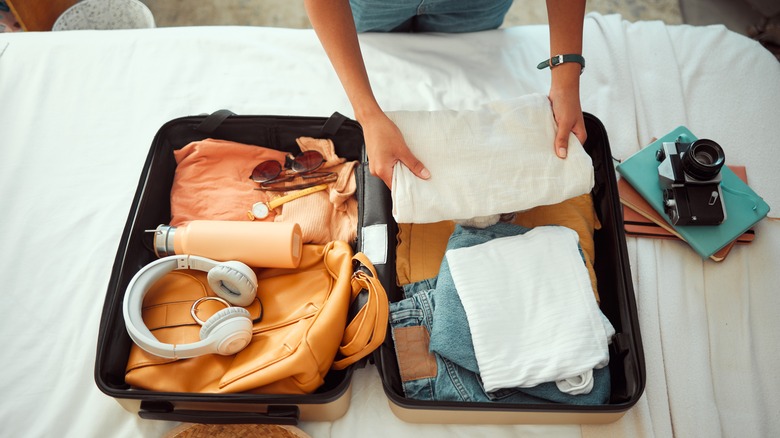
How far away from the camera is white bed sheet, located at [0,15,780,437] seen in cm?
95

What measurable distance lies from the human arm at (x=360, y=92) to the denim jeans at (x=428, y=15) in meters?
0.29

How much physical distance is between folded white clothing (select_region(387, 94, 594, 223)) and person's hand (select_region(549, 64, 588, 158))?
0.01 meters

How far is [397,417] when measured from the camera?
936 mm

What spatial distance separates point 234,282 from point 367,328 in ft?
0.78

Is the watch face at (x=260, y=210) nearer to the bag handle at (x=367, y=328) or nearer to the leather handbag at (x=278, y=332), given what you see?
→ the leather handbag at (x=278, y=332)

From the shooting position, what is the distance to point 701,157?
1.04 metres

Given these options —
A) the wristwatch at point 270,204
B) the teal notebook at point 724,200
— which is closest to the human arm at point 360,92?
the wristwatch at point 270,204

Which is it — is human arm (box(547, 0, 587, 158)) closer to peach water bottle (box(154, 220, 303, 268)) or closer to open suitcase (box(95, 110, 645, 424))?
open suitcase (box(95, 110, 645, 424))

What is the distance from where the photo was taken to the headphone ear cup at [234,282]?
90cm

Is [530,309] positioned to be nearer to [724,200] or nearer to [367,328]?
[367,328]

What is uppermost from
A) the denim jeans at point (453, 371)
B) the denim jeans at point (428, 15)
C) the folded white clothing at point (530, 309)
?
the denim jeans at point (428, 15)

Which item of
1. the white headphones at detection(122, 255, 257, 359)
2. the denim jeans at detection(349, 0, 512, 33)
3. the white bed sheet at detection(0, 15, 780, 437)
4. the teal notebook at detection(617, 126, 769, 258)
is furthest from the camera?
the denim jeans at detection(349, 0, 512, 33)

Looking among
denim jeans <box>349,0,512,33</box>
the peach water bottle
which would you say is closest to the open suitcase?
the peach water bottle

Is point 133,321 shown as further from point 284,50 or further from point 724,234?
point 724,234
